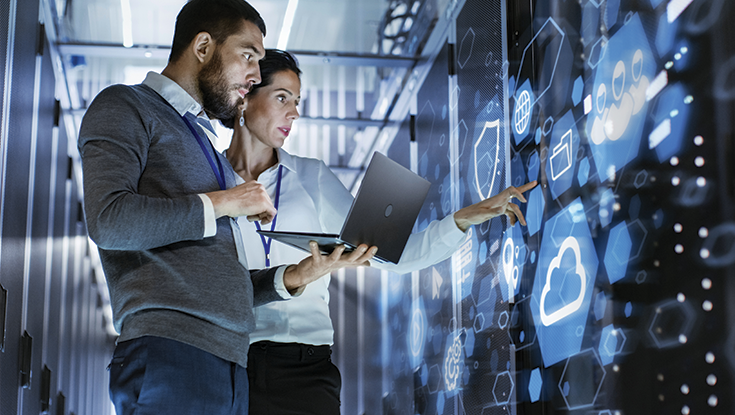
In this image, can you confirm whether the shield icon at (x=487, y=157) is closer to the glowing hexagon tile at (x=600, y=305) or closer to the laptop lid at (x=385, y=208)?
the laptop lid at (x=385, y=208)

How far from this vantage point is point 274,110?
8.16 feet

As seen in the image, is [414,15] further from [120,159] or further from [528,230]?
[120,159]

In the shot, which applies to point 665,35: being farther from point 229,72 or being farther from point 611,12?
point 229,72

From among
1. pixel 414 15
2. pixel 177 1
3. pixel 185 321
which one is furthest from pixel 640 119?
pixel 177 1

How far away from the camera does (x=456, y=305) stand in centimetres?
311

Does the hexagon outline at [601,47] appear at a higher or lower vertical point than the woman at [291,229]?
higher

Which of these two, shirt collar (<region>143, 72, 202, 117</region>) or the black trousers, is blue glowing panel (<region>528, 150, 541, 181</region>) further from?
shirt collar (<region>143, 72, 202, 117</region>)

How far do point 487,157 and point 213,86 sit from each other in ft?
4.01

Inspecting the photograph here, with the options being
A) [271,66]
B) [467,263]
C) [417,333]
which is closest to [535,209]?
[467,263]

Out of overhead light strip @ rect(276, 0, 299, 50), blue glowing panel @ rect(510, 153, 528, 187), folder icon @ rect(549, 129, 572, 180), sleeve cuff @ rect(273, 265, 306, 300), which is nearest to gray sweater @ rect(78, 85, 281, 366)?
sleeve cuff @ rect(273, 265, 306, 300)

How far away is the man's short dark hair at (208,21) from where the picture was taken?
1771 millimetres

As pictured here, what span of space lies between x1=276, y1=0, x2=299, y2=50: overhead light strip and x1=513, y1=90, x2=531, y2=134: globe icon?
168cm

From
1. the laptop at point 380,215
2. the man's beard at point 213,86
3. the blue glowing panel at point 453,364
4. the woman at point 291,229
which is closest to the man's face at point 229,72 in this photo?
the man's beard at point 213,86

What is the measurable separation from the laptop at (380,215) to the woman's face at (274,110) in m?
0.66
